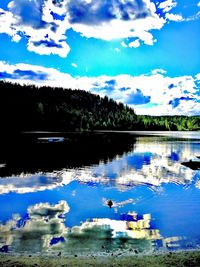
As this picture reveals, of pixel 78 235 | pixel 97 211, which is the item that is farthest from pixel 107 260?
pixel 97 211

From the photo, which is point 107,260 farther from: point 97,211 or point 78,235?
point 97,211

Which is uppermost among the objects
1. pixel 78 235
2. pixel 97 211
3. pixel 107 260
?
pixel 107 260

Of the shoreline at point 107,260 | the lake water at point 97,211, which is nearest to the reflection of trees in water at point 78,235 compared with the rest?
the lake water at point 97,211

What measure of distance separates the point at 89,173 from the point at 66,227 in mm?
30625

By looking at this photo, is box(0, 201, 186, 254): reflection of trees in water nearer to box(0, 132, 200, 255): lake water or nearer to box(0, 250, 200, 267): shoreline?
box(0, 132, 200, 255): lake water

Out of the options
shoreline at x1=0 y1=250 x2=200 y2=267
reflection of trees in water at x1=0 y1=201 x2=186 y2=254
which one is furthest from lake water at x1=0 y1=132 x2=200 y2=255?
shoreline at x1=0 y1=250 x2=200 y2=267

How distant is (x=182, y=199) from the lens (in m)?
37.8

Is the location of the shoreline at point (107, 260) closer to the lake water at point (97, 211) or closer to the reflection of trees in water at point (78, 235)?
the lake water at point (97, 211)

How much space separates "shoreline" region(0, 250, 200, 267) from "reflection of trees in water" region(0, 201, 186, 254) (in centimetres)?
134

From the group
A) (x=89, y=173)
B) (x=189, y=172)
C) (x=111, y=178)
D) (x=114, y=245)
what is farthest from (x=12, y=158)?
(x=114, y=245)

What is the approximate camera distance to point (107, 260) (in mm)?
18781

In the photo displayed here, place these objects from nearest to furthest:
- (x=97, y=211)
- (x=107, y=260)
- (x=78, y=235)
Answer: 1. (x=107, y=260)
2. (x=78, y=235)
3. (x=97, y=211)

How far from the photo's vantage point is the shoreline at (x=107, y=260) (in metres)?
17.8

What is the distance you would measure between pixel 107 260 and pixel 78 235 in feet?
18.3
